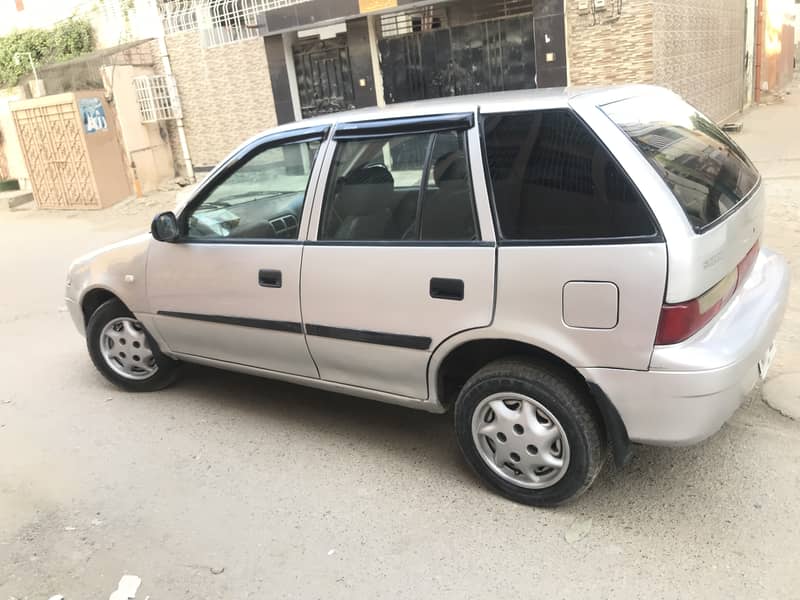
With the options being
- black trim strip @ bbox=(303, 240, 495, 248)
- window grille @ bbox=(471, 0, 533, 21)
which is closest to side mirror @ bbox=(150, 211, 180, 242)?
black trim strip @ bbox=(303, 240, 495, 248)

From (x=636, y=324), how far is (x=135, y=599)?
2222 mm

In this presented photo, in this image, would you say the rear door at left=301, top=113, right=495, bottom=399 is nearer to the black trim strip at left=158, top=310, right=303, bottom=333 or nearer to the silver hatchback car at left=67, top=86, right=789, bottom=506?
the silver hatchback car at left=67, top=86, right=789, bottom=506

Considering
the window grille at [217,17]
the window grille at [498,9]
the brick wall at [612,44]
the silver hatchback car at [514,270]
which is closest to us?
the silver hatchback car at [514,270]

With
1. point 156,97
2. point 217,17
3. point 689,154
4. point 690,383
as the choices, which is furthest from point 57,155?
point 690,383

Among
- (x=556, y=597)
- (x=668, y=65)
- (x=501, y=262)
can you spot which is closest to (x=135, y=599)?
(x=556, y=597)

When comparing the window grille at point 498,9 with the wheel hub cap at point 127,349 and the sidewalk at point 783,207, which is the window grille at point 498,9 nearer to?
the sidewalk at point 783,207

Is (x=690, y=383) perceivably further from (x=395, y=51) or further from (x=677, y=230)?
(x=395, y=51)

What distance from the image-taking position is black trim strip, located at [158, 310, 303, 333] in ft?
11.6

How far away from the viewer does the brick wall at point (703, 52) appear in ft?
35.4

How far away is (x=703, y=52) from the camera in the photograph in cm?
1388

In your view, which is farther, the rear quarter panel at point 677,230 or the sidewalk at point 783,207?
the sidewalk at point 783,207

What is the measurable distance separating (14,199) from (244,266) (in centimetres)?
1593

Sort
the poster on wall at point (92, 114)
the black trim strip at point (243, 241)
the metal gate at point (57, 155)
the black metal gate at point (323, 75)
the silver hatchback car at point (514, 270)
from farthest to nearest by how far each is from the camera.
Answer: the metal gate at point (57, 155) → the poster on wall at point (92, 114) → the black metal gate at point (323, 75) → the black trim strip at point (243, 241) → the silver hatchback car at point (514, 270)

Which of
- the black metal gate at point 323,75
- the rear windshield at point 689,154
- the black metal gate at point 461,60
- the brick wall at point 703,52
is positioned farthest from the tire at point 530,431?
the black metal gate at point 323,75
